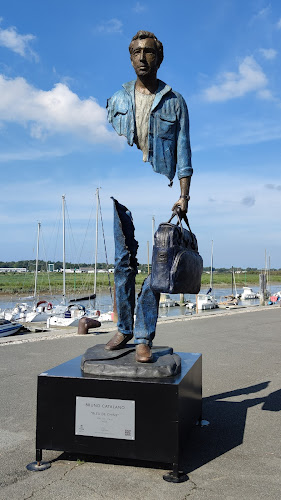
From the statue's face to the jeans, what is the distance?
112 cm

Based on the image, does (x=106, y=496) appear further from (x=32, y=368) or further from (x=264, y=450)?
(x=32, y=368)

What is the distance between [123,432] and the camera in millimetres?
3238

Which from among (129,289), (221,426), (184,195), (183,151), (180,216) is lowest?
(221,426)

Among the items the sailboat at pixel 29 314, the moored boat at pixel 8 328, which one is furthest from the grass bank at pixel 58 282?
the moored boat at pixel 8 328

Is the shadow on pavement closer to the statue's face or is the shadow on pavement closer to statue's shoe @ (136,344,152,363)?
statue's shoe @ (136,344,152,363)

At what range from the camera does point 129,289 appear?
3852 mm

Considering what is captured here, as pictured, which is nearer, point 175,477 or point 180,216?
point 175,477

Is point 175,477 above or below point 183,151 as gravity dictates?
below

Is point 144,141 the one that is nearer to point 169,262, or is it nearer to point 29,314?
point 169,262

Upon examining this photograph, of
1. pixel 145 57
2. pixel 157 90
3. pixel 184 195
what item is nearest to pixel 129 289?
pixel 184 195

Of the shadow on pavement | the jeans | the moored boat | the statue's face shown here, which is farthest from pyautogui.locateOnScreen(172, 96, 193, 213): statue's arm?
the moored boat

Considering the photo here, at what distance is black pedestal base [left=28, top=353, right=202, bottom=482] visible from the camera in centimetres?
318

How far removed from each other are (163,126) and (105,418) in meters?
2.34

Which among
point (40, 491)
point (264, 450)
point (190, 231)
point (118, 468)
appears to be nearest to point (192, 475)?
point (118, 468)
